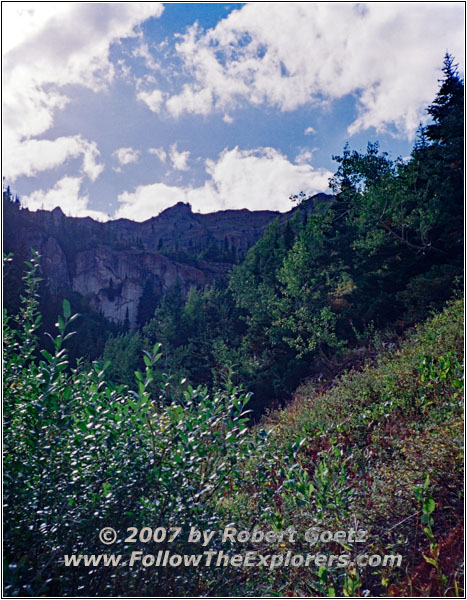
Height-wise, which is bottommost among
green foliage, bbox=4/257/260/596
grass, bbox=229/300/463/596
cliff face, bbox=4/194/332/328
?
grass, bbox=229/300/463/596

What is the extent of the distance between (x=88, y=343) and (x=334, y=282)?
2706cm

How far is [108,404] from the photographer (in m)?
3.76

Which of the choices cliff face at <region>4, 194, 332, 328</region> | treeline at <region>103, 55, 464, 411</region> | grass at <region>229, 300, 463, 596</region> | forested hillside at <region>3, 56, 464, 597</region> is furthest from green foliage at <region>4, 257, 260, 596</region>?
cliff face at <region>4, 194, 332, 328</region>

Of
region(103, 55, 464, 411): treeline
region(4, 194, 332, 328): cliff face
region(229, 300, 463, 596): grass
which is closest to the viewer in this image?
region(229, 300, 463, 596): grass

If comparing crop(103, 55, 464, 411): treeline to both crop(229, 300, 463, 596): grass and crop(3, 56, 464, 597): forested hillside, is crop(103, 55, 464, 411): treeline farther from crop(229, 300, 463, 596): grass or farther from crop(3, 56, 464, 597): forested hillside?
crop(3, 56, 464, 597): forested hillside

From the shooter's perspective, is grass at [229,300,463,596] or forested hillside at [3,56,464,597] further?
grass at [229,300,463,596]

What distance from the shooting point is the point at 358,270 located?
20875 millimetres

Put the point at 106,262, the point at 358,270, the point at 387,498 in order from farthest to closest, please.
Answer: the point at 106,262, the point at 358,270, the point at 387,498

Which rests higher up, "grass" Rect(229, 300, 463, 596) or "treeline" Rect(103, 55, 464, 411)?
"treeline" Rect(103, 55, 464, 411)

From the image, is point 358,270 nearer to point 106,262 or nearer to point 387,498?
point 387,498

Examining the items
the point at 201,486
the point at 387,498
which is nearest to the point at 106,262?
the point at 387,498

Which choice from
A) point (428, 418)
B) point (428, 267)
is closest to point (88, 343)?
point (428, 267)

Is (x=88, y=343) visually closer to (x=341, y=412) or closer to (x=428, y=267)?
(x=428, y=267)

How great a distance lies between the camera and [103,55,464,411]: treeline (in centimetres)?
1636
